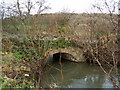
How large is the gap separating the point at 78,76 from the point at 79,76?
0.05 meters

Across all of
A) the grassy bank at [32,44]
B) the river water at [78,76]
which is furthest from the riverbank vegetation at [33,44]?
the river water at [78,76]

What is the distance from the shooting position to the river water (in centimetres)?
480

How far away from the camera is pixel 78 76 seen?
5.81m

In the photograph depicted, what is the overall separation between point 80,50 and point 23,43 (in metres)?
3.72

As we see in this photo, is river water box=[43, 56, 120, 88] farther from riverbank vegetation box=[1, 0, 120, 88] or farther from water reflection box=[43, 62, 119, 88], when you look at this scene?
riverbank vegetation box=[1, 0, 120, 88]

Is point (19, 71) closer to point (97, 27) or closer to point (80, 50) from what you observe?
point (80, 50)

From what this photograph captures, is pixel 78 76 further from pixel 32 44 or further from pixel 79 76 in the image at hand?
pixel 32 44

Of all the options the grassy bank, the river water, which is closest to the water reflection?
the river water

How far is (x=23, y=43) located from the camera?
555 cm

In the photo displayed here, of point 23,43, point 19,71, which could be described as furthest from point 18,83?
point 23,43

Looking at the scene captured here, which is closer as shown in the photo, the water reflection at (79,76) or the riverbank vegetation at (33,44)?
the riverbank vegetation at (33,44)

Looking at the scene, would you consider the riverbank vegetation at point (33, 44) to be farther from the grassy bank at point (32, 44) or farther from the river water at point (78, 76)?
the river water at point (78, 76)

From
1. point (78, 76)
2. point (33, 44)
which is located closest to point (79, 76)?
point (78, 76)

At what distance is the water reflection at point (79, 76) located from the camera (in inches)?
192
